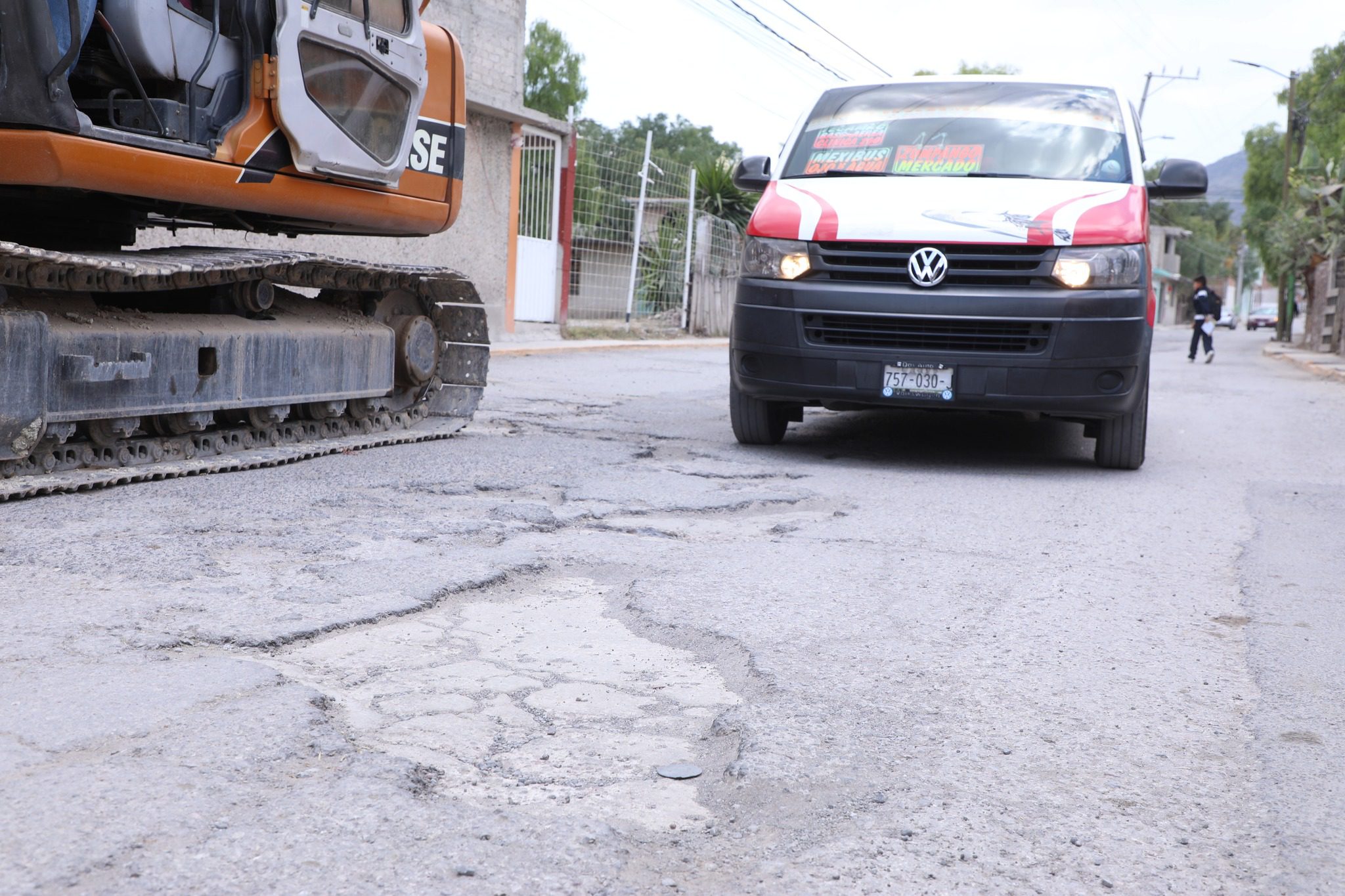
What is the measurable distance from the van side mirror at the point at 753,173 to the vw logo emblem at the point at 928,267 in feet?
4.21

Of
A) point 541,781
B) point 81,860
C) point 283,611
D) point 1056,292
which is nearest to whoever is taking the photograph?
point 81,860

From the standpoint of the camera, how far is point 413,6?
6.18m

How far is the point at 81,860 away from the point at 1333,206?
31.0 m

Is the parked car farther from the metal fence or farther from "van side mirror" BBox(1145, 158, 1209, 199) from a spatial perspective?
"van side mirror" BBox(1145, 158, 1209, 199)

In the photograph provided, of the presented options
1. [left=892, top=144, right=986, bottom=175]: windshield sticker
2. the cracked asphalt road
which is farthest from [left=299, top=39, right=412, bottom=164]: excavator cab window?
[left=892, top=144, right=986, bottom=175]: windshield sticker

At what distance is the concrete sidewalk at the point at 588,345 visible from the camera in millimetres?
14719

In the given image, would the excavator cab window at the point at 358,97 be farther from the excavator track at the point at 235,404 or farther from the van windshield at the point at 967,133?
the van windshield at the point at 967,133

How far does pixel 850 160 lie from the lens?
685 centimetres

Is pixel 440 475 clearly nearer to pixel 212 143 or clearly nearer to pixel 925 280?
pixel 212 143

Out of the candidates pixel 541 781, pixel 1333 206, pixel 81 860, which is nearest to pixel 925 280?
pixel 541 781

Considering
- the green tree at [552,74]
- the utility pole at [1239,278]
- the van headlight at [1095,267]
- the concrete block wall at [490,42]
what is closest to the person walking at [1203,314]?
the concrete block wall at [490,42]

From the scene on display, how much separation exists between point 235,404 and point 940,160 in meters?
3.67

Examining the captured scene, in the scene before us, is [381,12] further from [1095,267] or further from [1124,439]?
[1124,439]

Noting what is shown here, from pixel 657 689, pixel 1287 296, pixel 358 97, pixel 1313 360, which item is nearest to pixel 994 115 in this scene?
pixel 358 97
